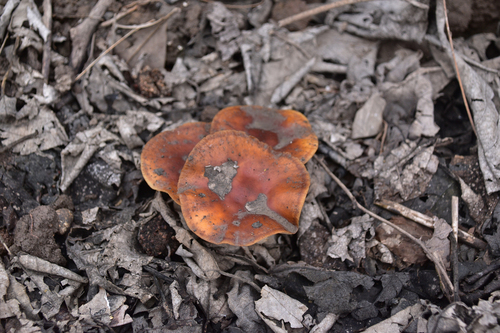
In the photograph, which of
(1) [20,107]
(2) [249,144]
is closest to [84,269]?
(2) [249,144]

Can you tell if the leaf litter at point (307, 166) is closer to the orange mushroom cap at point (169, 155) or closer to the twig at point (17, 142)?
the twig at point (17, 142)

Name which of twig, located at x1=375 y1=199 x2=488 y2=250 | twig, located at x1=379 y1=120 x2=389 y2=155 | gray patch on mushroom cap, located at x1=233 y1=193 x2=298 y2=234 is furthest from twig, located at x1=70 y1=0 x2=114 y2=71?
twig, located at x1=375 y1=199 x2=488 y2=250

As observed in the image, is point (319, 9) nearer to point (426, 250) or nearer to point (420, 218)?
point (420, 218)

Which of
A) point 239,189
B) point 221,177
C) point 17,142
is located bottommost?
point 239,189

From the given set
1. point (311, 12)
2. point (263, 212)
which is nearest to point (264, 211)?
point (263, 212)

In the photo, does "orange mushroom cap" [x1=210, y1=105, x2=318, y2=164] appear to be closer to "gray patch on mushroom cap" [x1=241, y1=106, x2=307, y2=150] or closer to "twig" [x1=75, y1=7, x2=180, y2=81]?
"gray patch on mushroom cap" [x1=241, y1=106, x2=307, y2=150]

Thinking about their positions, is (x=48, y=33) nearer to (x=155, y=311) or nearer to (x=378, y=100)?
(x=155, y=311)

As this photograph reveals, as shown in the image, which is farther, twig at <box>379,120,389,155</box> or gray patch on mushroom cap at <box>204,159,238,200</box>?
twig at <box>379,120,389,155</box>
